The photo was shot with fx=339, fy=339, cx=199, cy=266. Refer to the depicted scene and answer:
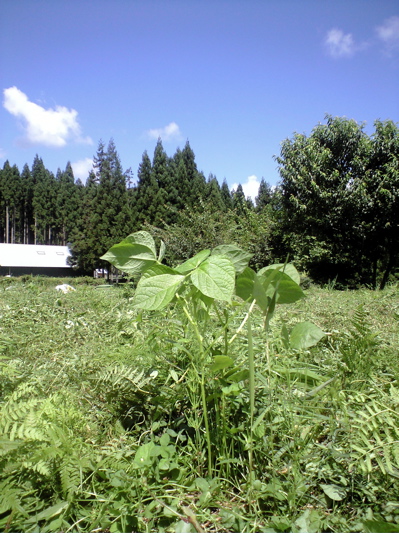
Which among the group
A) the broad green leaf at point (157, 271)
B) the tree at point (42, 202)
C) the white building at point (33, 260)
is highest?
the tree at point (42, 202)

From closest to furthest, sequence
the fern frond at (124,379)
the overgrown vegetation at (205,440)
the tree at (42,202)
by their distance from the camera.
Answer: the overgrown vegetation at (205,440) < the fern frond at (124,379) < the tree at (42,202)

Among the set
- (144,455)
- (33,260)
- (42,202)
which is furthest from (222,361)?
(42,202)

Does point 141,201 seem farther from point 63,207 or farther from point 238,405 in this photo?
point 238,405

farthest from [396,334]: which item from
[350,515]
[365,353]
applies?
[350,515]

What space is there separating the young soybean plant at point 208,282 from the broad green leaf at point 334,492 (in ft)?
0.57

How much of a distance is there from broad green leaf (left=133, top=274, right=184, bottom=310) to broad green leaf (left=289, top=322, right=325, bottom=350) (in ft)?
1.17

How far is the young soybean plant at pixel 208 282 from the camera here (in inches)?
25.1

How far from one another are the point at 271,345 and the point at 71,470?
0.69 metres

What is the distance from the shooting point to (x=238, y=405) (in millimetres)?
833

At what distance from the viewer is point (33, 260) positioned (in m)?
28.0

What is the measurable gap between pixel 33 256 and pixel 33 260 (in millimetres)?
568

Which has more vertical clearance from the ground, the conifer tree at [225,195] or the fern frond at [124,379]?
the conifer tree at [225,195]

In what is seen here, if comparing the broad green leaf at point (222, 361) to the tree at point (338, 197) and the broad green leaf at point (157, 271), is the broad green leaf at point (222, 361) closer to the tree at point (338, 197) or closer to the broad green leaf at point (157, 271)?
the broad green leaf at point (157, 271)

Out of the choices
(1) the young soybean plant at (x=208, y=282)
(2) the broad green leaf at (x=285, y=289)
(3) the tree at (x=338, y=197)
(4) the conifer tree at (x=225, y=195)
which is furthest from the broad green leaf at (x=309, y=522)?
(4) the conifer tree at (x=225, y=195)
